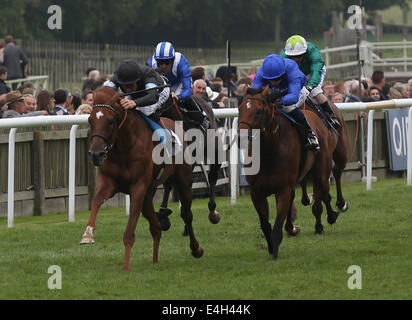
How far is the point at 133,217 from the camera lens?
8.84 metres

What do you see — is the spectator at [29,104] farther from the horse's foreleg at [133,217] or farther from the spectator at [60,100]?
the horse's foreleg at [133,217]

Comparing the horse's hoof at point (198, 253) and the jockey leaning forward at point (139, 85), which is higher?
the jockey leaning forward at point (139, 85)

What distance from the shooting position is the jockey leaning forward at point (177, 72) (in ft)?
34.4

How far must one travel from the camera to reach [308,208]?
1309 cm

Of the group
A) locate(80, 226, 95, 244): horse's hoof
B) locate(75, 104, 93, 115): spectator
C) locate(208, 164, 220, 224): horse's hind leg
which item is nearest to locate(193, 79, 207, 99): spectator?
locate(75, 104, 93, 115): spectator

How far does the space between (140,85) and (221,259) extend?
1662mm

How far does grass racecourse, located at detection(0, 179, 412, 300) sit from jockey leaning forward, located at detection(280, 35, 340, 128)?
4.24 ft

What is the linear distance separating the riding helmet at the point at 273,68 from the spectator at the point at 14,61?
10985mm

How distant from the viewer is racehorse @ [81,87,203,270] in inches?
340

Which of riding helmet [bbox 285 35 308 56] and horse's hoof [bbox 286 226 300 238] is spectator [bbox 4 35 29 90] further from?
horse's hoof [bbox 286 226 300 238]

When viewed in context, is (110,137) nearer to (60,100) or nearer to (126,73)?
(126,73)

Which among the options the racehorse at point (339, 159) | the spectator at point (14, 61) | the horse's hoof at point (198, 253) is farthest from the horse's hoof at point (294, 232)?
the spectator at point (14, 61)
